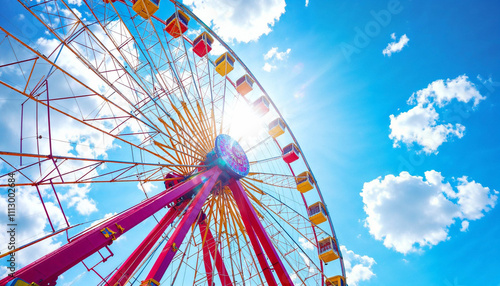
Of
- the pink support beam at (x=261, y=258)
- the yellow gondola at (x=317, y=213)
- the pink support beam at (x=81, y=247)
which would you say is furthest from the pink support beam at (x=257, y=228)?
the yellow gondola at (x=317, y=213)

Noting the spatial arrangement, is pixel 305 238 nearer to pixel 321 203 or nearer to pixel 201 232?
pixel 321 203

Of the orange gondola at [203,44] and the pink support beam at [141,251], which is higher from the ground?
the orange gondola at [203,44]

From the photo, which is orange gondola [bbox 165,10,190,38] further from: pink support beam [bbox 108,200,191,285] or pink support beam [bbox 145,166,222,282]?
pink support beam [bbox 108,200,191,285]

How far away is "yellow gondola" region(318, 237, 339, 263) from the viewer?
15422 mm

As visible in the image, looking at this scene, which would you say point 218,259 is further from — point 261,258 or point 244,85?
point 244,85

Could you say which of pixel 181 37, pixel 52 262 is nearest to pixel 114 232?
pixel 52 262

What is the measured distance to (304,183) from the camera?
1744 cm

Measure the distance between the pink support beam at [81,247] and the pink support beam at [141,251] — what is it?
3.10 feet

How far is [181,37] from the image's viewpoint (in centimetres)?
1391

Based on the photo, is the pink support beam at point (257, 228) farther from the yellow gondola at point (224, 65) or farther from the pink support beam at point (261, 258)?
the yellow gondola at point (224, 65)

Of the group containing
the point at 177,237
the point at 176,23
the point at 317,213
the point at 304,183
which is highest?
the point at 176,23

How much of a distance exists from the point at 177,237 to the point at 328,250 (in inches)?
370

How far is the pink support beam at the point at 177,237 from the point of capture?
25.3 feet

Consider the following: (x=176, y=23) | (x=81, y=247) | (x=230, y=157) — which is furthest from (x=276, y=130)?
(x=81, y=247)
